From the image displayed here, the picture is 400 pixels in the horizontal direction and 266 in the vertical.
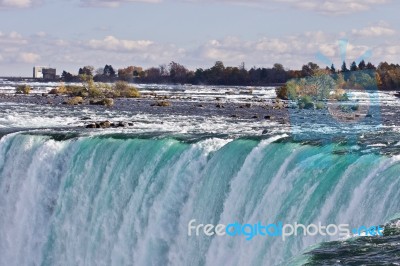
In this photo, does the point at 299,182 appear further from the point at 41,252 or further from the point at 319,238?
the point at 41,252

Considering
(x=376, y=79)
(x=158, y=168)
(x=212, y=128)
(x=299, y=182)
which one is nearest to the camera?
(x=299, y=182)

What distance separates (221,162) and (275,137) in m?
2.85

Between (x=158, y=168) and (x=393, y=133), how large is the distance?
8.76 metres

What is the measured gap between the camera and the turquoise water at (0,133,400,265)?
21281mm

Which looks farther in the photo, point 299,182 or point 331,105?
point 331,105

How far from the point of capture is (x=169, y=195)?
27.0 meters

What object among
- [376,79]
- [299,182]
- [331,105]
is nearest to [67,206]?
[299,182]

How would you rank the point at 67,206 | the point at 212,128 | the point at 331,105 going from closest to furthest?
the point at 67,206, the point at 212,128, the point at 331,105

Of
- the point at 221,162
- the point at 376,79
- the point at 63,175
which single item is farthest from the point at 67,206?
the point at 376,79

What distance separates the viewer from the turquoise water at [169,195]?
21281 millimetres

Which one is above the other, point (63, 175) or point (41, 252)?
point (63, 175)

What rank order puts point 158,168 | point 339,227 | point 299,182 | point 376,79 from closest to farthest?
point 339,227
point 299,182
point 158,168
point 376,79

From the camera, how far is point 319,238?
2011 centimetres

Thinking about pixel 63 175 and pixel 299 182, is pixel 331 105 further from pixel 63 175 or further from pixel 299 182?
pixel 299 182
